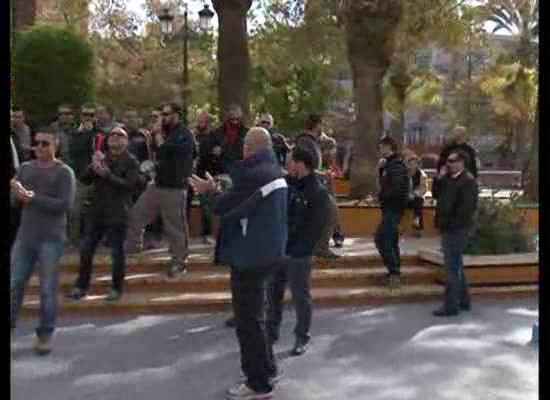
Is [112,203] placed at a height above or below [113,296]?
above

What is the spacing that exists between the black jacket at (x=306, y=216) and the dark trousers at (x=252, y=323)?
1123mm

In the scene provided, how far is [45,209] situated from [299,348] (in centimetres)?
244

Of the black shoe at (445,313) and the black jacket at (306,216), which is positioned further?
the black shoe at (445,313)

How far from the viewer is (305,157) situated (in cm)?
671

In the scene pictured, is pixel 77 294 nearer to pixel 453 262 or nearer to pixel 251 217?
pixel 251 217

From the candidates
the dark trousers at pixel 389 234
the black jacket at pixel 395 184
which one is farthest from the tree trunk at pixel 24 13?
the dark trousers at pixel 389 234

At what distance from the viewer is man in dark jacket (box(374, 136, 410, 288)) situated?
8828 mm

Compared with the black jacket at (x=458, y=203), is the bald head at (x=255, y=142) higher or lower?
higher

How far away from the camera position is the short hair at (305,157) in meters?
6.72

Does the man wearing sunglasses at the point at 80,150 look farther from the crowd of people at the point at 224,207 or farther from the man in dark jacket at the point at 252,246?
the man in dark jacket at the point at 252,246

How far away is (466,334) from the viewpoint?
7.71 meters

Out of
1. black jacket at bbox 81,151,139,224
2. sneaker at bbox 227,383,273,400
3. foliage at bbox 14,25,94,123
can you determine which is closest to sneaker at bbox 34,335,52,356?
black jacket at bbox 81,151,139,224

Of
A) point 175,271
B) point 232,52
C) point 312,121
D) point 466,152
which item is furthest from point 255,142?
point 232,52
